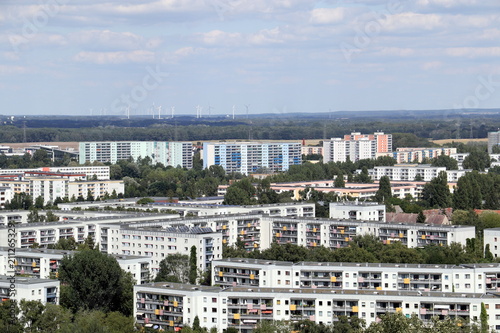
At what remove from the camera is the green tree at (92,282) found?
14.7 meters

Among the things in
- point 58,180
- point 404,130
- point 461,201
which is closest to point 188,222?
point 461,201

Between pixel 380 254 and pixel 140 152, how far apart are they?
3078 centimetres

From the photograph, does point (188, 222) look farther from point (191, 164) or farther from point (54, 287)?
point (191, 164)

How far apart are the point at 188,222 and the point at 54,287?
251 inches

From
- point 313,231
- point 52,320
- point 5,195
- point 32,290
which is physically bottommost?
point 52,320

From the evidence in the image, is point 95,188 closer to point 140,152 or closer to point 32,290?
point 140,152

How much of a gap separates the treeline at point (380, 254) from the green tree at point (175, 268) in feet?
5.12

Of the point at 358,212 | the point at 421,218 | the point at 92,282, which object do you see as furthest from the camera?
the point at 421,218

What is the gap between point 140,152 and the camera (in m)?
47.6

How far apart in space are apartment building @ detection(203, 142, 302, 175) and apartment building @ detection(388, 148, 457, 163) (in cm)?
453

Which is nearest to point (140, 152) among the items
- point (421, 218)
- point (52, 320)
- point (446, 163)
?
point (446, 163)

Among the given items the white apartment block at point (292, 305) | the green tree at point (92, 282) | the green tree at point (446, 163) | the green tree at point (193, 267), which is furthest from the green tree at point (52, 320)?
the green tree at point (446, 163)

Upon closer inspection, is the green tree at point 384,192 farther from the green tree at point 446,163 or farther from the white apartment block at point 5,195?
the white apartment block at point 5,195

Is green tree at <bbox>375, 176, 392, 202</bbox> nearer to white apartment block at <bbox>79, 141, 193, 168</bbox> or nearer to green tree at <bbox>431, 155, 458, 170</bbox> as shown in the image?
green tree at <bbox>431, 155, 458, 170</bbox>
